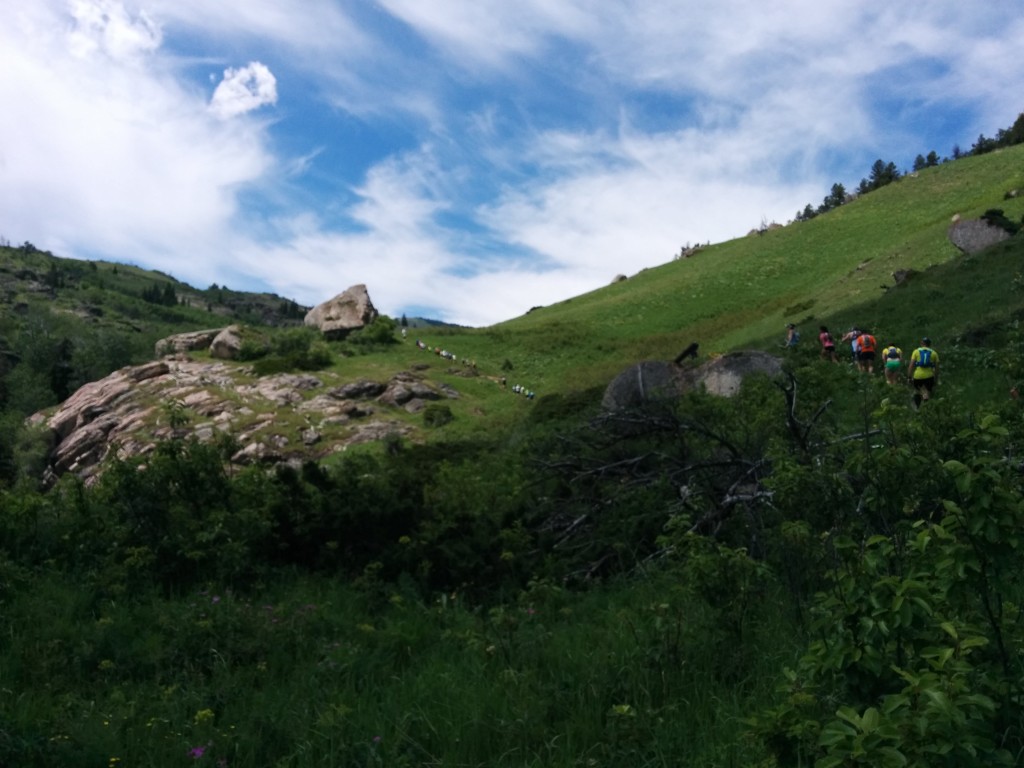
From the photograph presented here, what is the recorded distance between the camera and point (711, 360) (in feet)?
68.3

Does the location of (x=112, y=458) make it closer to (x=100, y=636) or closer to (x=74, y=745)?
(x=100, y=636)

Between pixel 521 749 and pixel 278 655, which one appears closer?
pixel 521 749

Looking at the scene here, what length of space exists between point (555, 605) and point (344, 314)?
46375 mm

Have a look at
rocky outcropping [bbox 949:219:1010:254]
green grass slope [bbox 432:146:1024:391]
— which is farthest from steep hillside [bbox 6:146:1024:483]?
rocky outcropping [bbox 949:219:1010:254]

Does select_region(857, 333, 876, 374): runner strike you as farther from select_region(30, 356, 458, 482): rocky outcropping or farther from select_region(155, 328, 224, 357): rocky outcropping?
select_region(155, 328, 224, 357): rocky outcropping

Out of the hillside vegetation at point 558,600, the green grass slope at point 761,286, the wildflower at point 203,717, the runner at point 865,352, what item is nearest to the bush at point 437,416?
the green grass slope at point 761,286

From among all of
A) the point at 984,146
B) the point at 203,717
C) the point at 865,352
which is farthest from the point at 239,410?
the point at 984,146

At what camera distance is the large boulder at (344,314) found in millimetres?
50000

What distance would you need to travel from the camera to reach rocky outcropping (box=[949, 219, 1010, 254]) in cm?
3388

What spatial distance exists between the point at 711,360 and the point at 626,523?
1346 cm

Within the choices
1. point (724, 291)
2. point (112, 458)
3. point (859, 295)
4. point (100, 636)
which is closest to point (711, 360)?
point (112, 458)

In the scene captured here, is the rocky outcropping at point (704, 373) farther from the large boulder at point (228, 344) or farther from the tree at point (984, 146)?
the tree at point (984, 146)

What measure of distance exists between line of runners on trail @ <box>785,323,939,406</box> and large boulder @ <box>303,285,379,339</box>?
30.4 meters

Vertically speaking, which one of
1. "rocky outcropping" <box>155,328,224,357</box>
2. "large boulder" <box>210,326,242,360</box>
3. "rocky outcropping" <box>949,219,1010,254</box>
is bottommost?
"rocky outcropping" <box>949,219,1010,254</box>
